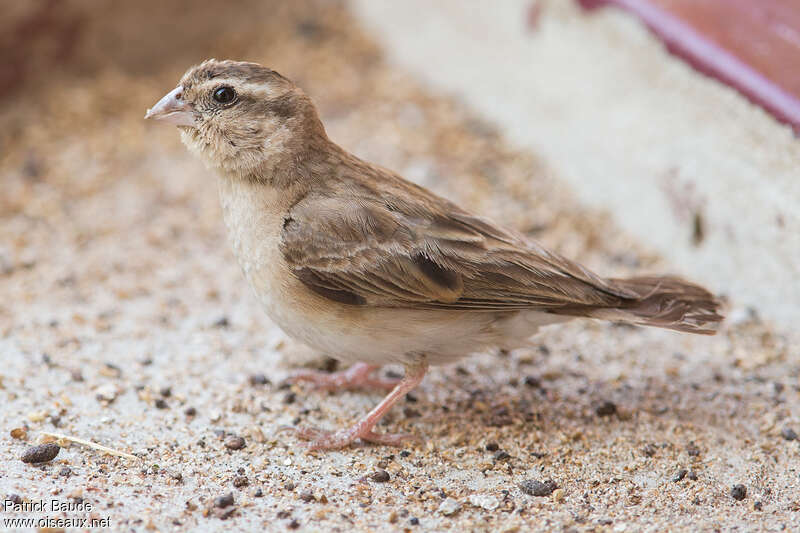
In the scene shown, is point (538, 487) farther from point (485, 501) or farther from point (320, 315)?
point (320, 315)

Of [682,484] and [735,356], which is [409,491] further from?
[735,356]

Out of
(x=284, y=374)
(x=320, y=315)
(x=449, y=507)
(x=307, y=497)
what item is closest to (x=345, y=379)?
(x=284, y=374)

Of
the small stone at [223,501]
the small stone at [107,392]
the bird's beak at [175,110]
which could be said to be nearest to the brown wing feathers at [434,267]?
the bird's beak at [175,110]

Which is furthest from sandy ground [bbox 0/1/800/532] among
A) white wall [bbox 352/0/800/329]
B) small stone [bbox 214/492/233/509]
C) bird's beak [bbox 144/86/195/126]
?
bird's beak [bbox 144/86/195/126]

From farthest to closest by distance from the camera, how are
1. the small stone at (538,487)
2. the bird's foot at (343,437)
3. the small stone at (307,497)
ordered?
the bird's foot at (343,437) → the small stone at (538,487) → the small stone at (307,497)

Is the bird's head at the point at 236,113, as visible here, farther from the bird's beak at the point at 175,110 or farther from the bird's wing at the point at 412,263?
the bird's wing at the point at 412,263

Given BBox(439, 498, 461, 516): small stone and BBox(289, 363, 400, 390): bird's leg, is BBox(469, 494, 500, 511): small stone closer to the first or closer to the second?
BBox(439, 498, 461, 516): small stone
